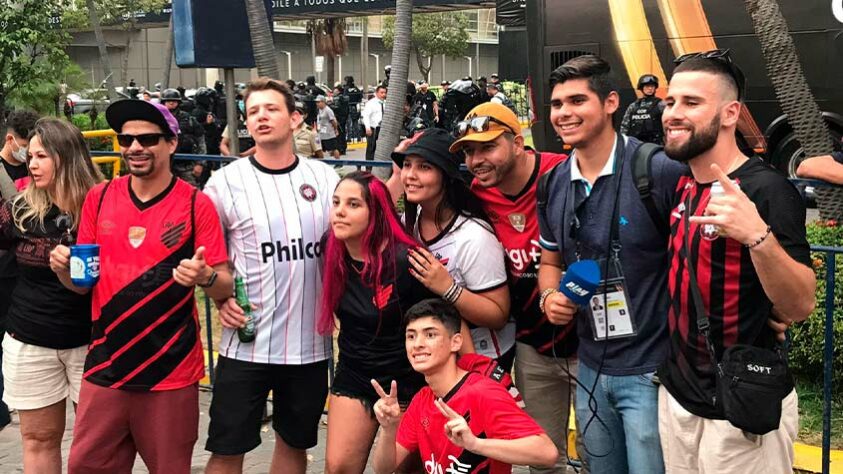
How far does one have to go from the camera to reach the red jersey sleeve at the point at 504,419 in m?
3.46

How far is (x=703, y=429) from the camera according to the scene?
3051 millimetres

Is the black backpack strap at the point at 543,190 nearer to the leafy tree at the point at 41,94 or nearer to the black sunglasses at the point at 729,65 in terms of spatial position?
the black sunglasses at the point at 729,65

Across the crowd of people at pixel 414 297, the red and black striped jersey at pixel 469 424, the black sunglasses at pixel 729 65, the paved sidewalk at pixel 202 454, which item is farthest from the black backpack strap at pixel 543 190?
the paved sidewalk at pixel 202 454

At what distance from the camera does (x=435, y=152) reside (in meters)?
3.93

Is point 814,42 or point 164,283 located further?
point 814,42

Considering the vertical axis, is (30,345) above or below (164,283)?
below

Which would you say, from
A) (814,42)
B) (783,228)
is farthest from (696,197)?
(814,42)

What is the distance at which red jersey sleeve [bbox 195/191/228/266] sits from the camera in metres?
3.96

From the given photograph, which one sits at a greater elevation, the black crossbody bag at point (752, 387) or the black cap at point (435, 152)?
the black cap at point (435, 152)

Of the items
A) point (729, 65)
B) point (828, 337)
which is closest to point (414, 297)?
point (729, 65)

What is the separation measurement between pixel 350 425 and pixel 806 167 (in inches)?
87.1

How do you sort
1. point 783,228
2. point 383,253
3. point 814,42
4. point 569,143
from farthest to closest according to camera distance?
point 814,42, point 383,253, point 569,143, point 783,228

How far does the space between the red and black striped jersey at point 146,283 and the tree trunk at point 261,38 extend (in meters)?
3.95

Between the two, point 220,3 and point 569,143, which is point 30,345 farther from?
point 220,3
